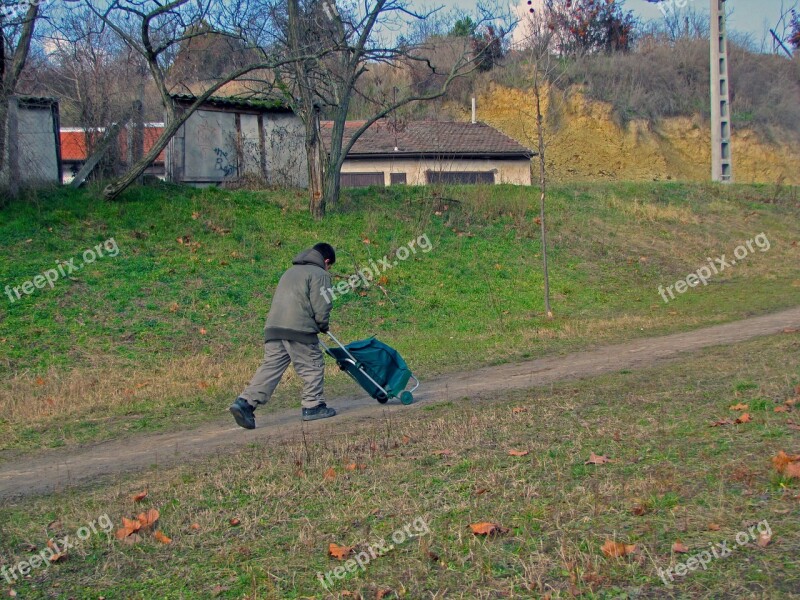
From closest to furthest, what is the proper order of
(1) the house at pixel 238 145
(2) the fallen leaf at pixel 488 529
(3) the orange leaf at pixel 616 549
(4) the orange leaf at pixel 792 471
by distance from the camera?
(3) the orange leaf at pixel 616 549, (2) the fallen leaf at pixel 488 529, (4) the orange leaf at pixel 792 471, (1) the house at pixel 238 145

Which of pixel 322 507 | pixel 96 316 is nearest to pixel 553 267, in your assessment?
pixel 96 316

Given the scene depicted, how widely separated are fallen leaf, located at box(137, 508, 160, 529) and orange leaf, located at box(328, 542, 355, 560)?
134 cm

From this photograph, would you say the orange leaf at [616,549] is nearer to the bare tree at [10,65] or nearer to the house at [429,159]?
the bare tree at [10,65]

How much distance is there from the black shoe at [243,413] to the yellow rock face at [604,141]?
38215 millimetres

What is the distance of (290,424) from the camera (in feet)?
30.3

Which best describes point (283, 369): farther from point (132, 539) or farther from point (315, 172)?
point (315, 172)

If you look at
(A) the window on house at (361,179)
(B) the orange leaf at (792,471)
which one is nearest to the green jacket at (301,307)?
(B) the orange leaf at (792,471)

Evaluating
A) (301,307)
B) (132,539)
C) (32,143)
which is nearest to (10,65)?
(32,143)

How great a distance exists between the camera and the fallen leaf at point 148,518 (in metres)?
5.56

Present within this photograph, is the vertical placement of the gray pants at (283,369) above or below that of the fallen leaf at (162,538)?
above

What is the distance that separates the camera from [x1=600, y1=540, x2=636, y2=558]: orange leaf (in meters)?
4.63

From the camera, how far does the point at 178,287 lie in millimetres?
17031

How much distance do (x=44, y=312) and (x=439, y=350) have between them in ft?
23.5

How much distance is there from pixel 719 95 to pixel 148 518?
35.7 m
